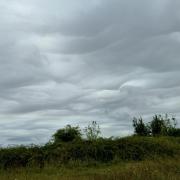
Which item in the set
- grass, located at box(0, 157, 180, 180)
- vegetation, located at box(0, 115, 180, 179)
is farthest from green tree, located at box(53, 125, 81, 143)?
grass, located at box(0, 157, 180, 180)

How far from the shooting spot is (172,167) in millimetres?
16234

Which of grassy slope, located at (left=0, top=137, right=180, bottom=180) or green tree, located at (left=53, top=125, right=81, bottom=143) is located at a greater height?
green tree, located at (left=53, top=125, right=81, bottom=143)

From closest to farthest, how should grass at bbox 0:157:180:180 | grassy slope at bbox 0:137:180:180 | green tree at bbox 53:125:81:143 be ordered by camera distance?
grass at bbox 0:157:180:180 → grassy slope at bbox 0:137:180:180 → green tree at bbox 53:125:81:143

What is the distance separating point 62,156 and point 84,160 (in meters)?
1.23

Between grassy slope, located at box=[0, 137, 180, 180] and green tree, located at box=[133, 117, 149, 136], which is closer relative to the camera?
grassy slope, located at box=[0, 137, 180, 180]

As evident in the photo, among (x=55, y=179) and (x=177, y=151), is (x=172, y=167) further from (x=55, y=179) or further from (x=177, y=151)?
(x=177, y=151)

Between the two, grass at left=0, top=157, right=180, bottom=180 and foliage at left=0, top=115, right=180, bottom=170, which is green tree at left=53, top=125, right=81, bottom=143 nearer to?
foliage at left=0, top=115, right=180, bottom=170

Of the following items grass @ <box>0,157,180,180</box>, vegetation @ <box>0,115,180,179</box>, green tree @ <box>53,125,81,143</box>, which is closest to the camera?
grass @ <box>0,157,180,180</box>

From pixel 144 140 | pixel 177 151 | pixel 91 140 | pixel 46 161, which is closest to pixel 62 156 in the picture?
pixel 46 161

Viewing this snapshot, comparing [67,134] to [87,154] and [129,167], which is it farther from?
[129,167]

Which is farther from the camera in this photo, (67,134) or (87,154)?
(67,134)

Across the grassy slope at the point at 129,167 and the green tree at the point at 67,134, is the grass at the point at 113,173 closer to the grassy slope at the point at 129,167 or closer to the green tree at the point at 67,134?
the grassy slope at the point at 129,167

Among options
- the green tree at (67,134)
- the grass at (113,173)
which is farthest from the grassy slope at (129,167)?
the green tree at (67,134)

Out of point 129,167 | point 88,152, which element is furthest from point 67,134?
point 129,167
